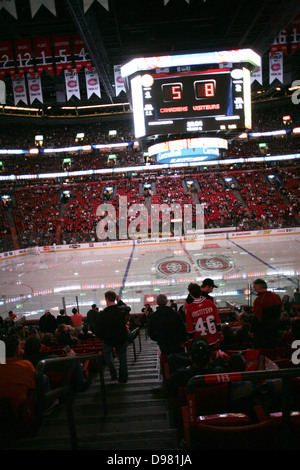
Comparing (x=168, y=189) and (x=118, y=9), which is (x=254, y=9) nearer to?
(x=118, y=9)

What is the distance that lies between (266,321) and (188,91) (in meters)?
8.66

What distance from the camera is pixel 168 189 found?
3903cm

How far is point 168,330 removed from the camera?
11.8 ft

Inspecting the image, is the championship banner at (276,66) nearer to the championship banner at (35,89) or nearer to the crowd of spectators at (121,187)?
the crowd of spectators at (121,187)

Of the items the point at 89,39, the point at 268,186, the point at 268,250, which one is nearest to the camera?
the point at 89,39

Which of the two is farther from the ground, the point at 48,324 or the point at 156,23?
the point at 156,23

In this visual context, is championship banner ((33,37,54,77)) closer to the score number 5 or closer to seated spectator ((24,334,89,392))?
the score number 5

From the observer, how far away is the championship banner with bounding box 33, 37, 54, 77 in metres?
15.2

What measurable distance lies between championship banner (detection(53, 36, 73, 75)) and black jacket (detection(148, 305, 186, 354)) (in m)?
16.9

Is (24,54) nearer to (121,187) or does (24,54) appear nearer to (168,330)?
(168,330)

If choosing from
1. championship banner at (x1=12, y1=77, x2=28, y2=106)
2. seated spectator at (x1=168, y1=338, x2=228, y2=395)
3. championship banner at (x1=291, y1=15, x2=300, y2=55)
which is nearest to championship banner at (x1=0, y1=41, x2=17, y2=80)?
championship banner at (x1=12, y1=77, x2=28, y2=106)

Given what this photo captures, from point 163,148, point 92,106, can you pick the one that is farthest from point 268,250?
point 92,106

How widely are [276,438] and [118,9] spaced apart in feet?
48.6

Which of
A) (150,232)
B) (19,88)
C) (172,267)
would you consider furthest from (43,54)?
(150,232)
